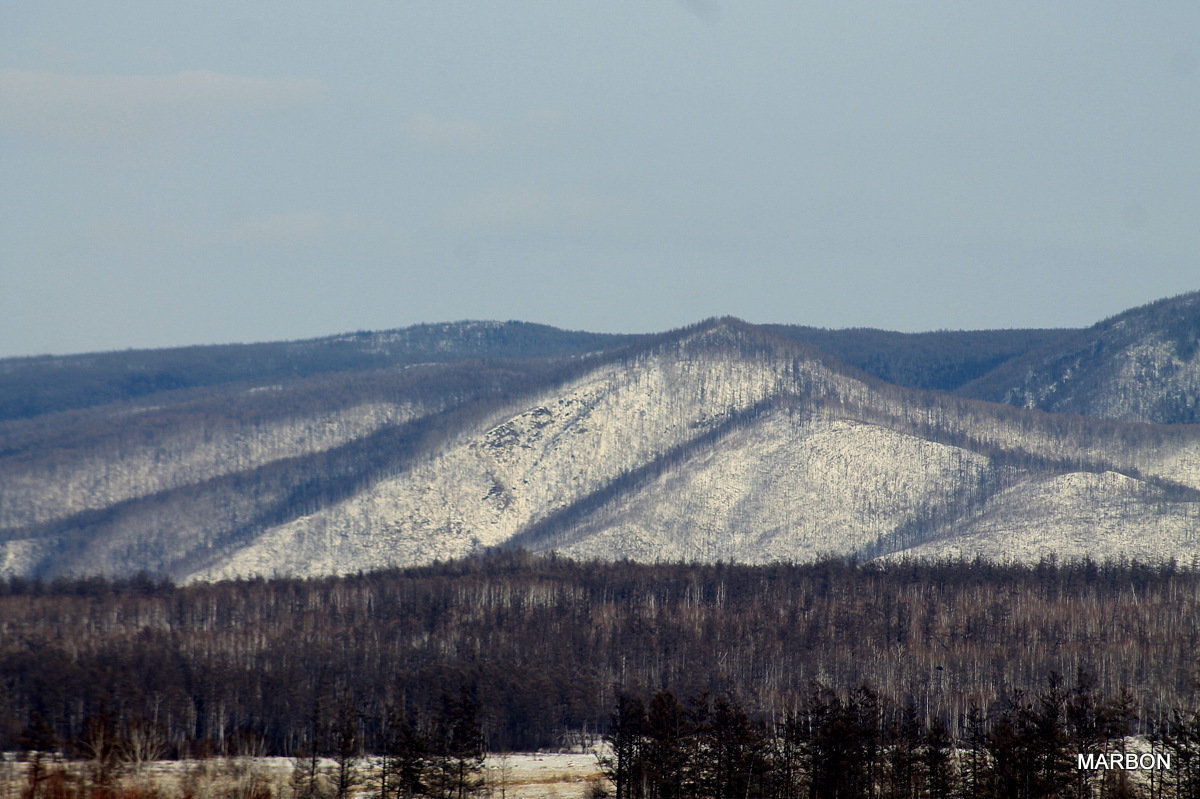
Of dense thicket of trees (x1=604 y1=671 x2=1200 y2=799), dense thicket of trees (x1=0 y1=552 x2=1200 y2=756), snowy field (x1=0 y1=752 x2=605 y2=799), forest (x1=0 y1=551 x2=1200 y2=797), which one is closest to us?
snowy field (x1=0 y1=752 x2=605 y2=799)

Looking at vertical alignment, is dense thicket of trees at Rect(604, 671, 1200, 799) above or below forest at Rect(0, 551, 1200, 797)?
above

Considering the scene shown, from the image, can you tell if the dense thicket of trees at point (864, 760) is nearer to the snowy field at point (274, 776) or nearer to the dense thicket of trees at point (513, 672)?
the snowy field at point (274, 776)

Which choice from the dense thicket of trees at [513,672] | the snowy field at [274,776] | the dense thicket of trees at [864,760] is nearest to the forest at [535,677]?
the dense thicket of trees at [513,672]

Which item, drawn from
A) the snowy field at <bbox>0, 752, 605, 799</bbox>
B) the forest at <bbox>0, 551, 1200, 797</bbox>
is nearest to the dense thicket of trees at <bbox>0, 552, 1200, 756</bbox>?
the forest at <bbox>0, 551, 1200, 797</bbox>

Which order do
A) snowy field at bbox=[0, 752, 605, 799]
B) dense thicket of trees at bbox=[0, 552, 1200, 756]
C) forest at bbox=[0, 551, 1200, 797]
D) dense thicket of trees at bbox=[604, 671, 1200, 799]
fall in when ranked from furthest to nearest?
dense thicket of trees at bbox=[0, 552, 1200, 756], forest at bbox=[0, 551, 1200, 797], dense thicket of trees at bbox=[604, 671, 1200, 799], snowy field at bbox=[0, 752, 605, 799]

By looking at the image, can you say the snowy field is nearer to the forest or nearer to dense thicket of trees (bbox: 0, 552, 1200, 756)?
the forest

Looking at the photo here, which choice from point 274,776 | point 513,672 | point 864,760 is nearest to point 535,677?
point 513,672

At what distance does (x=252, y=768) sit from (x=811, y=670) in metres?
97.2

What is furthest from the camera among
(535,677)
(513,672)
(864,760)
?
(513,672)

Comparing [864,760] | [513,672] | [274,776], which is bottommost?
[513,672]

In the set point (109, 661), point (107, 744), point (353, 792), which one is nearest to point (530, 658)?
point (109, 661)

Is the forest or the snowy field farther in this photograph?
the forest

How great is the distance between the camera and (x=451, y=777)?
92.8 m

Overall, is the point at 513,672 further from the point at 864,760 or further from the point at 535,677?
the point at 864,760
